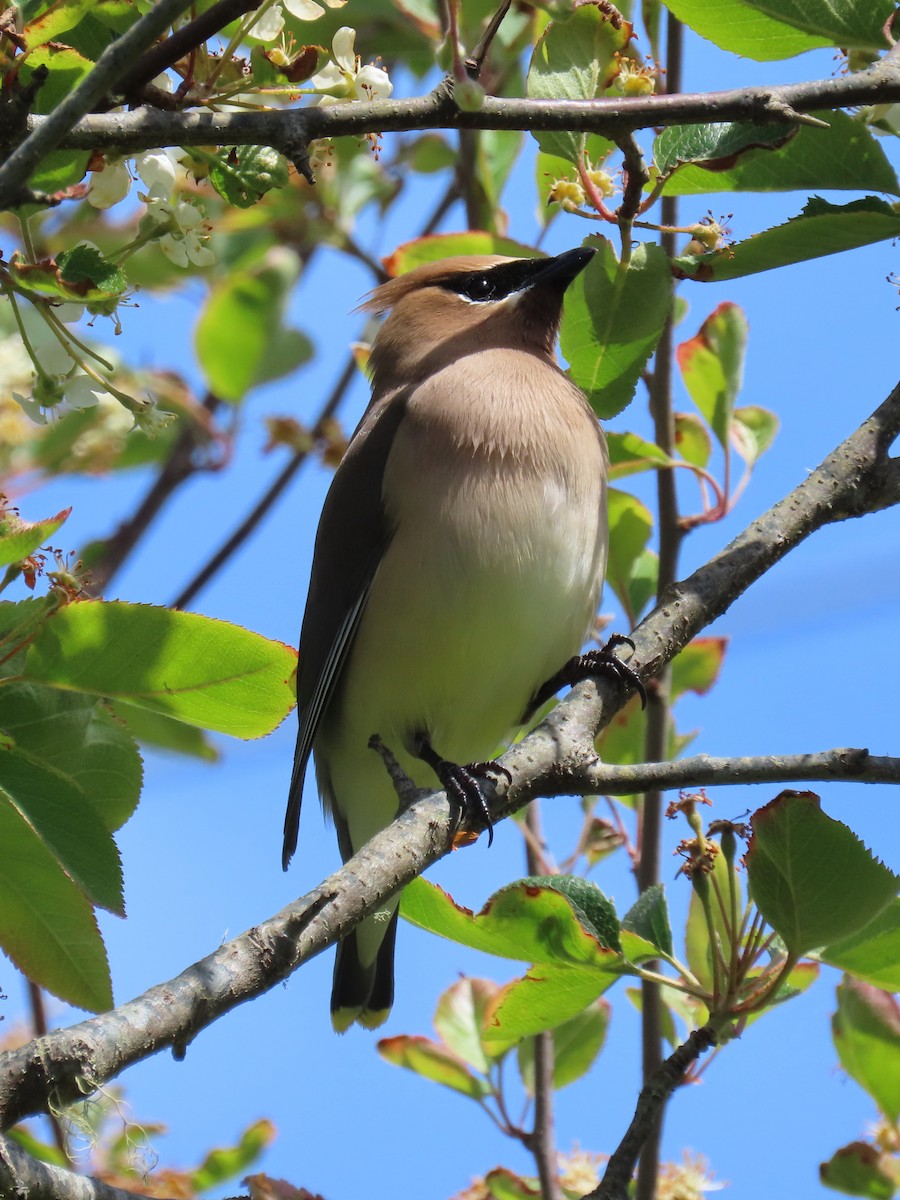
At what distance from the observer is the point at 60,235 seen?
4.80 m

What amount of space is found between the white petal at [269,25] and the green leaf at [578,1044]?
2.55m

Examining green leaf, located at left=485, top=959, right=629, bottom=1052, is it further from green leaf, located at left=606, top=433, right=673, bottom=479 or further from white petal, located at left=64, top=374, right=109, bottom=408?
green leaf, located at left=606, top=433, right=673, bottom=479

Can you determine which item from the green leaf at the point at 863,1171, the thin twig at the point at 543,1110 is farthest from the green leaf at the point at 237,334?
the green leaf at the point at 863,1171

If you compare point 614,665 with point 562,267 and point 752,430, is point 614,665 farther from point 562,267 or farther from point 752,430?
point 562,267

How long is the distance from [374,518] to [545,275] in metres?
0.88

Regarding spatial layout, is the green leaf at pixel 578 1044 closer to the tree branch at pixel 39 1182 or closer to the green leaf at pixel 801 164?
the green leaf at pixel 801 164

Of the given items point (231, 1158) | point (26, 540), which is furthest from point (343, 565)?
point (26, 540)

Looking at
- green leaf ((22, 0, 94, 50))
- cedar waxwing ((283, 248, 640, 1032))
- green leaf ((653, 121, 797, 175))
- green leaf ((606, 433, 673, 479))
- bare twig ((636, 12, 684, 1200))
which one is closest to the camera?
green leaf ((22, 0, 94, 50))

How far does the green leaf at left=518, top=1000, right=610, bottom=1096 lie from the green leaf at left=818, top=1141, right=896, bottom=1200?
0.90 m

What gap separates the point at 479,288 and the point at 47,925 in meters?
2.90

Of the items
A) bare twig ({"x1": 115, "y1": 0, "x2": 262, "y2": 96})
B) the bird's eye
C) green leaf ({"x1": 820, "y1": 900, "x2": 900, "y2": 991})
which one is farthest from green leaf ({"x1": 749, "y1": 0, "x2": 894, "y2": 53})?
the bird's eye

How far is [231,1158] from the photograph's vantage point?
3.46 m

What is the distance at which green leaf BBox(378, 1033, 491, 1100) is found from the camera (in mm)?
3807

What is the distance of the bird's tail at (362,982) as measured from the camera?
15.4 feet
